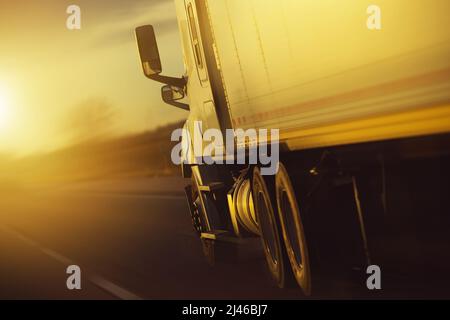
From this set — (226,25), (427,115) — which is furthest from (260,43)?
(427,115)

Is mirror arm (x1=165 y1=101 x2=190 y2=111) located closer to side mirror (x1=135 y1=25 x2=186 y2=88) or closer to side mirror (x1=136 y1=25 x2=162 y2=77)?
side mirror (x1=135 y1=25 x2=186 y2=88)

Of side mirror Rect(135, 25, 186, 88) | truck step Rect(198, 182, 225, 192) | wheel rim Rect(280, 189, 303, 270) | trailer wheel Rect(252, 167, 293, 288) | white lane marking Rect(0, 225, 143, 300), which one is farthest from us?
truck step Rect(198, 182, 225, 192)

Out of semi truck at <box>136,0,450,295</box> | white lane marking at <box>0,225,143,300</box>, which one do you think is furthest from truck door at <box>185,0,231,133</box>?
white lane marking at <box>0,225,143,300</box>

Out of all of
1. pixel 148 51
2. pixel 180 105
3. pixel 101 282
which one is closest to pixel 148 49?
pixel 148 51

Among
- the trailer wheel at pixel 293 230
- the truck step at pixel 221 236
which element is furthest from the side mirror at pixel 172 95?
the trailer wheel at pixel 293 230

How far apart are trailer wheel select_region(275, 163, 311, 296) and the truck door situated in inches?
88.1

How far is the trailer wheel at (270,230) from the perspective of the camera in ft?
34.6

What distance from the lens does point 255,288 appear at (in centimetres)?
1127

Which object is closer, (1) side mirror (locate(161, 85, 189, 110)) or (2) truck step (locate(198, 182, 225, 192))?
(2) truck step (locate(198, 182, 225, 192))

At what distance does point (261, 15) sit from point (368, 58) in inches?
91.4

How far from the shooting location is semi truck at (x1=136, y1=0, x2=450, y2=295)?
6.98m

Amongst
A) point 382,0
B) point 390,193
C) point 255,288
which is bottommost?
point 255,288

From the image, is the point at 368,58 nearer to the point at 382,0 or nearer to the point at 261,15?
the point at 382,0

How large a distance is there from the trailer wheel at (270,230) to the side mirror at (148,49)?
7.71ft
